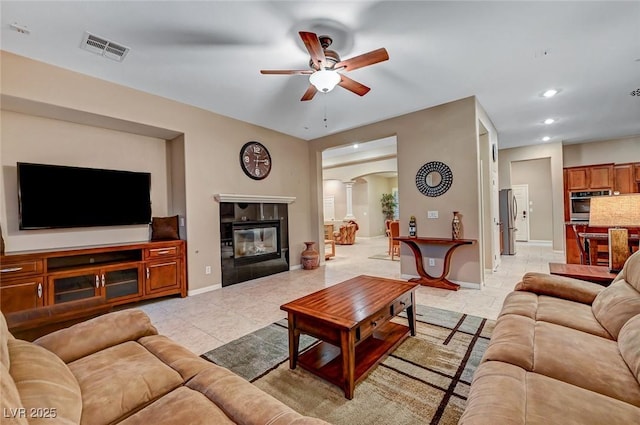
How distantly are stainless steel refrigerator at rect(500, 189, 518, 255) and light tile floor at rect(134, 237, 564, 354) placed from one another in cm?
104

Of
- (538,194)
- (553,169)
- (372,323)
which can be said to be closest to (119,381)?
(372,323)

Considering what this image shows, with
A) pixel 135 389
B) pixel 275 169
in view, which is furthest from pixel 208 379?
pixel 275 169

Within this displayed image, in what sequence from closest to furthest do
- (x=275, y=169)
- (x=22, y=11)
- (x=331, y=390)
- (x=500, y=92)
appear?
(x=331, y=390)
(x=22, y=11)
(x=500, y=92)
(x=275, y=169)

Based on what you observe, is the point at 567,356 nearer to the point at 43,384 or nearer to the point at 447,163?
the point at 43,384

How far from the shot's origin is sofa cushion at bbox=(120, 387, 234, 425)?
0.96 m

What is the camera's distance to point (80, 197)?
3457 millimetres

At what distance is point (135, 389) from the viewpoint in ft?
3.73

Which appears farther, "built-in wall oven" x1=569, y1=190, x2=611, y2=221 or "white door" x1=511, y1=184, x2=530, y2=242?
"white door" x1=511, y1=184, x2=530, y2=242

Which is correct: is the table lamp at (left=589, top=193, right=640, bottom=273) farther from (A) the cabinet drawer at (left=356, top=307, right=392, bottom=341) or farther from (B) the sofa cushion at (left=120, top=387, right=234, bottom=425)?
(B) the sofa cushion at (left=120, top=387, right=234, bottom=425)

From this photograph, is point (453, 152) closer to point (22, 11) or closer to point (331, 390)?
point (331, 390)

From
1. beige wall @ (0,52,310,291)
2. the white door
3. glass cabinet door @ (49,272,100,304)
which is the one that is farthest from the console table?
the white door

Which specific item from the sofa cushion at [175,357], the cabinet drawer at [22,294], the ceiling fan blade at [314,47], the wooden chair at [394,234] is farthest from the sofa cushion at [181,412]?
the wooden chair at [394,234]

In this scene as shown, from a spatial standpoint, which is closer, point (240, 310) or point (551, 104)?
point (240, 310)

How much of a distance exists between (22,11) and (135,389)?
9.97 ft
